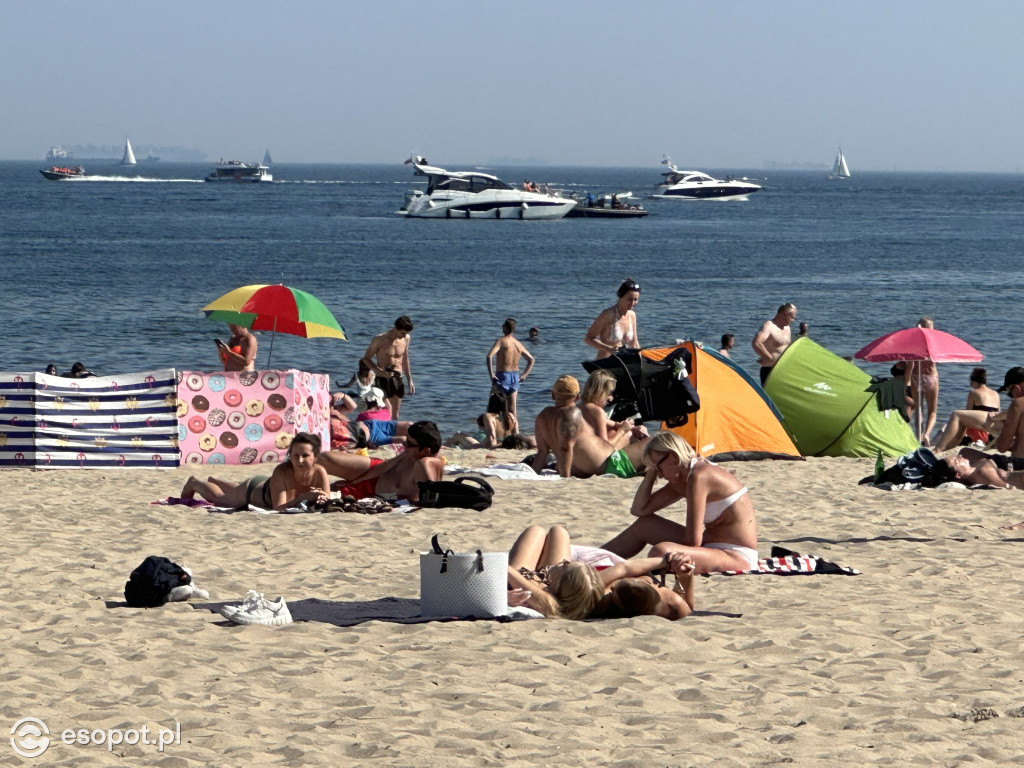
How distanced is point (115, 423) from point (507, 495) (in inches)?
143

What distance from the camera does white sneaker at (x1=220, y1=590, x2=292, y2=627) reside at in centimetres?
616

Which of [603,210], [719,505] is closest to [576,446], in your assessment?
[719,505]

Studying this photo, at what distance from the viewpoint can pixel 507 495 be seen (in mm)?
9875

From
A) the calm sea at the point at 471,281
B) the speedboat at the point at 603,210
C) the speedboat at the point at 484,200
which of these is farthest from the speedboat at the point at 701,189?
the speedboat at the point at 484,200

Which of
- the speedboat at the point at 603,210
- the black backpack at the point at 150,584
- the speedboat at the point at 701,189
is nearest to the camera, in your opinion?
the black backpack at the point at 150,584

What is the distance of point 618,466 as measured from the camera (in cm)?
1070

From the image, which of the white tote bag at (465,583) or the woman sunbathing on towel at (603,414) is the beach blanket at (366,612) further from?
the woman sunbathing on towel at (603,414)

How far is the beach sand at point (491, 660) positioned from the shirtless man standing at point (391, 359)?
5347 mm

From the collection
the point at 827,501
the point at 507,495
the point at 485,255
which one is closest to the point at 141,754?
the point at 507,495

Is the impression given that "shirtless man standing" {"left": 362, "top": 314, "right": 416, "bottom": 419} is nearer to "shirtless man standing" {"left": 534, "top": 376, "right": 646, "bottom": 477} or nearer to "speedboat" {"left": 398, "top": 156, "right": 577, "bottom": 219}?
"shirtless man standing" {"left": 534, "top": 376, "right": 646, "bottom": 477}

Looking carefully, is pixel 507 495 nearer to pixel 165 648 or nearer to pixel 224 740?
pixel 165 648

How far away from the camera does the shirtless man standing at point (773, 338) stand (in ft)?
45.1

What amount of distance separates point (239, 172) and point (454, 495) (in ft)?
497

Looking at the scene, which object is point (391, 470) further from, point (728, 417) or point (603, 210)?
point (603, 210)
